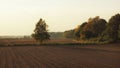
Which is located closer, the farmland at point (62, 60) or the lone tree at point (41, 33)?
the farmland at point (62, 60)

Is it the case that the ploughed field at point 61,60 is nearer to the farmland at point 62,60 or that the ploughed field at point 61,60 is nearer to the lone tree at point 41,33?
the farmland at point 62,60

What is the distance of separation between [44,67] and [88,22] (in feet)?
296

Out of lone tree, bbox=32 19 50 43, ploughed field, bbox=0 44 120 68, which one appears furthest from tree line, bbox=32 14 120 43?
ploughed field, bbox=0 44 120 68

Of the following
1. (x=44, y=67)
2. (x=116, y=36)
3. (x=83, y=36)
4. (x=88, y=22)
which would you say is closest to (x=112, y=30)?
(x=116, y=36)

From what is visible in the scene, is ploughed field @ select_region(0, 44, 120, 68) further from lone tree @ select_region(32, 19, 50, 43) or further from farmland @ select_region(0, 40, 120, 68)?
lone tree @ select_region(32, 19, 50, 43)

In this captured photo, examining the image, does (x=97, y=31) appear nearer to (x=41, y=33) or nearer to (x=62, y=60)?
(x=41, y=33)

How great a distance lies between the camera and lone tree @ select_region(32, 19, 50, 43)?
90688mm

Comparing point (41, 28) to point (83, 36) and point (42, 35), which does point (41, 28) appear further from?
point (83, 36)

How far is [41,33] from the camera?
298ft

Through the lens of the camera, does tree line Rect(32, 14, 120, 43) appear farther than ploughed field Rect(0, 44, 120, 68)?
Yes

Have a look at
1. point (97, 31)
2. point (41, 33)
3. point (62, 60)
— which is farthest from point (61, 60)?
point (97, 31)

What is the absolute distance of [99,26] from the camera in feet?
360

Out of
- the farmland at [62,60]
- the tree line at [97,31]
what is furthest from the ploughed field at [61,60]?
the tree line at [97,31]

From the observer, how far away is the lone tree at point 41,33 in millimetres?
90688
